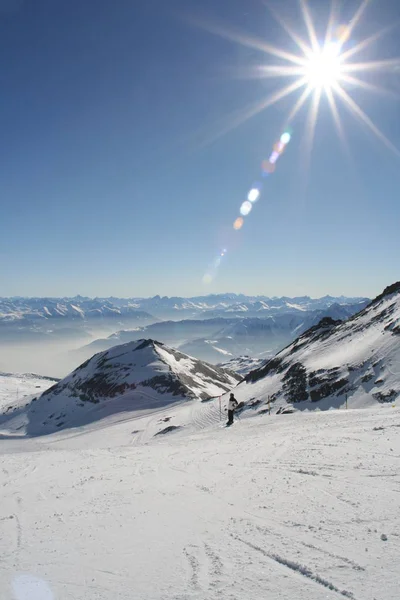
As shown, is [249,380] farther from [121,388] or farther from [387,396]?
[121,388]

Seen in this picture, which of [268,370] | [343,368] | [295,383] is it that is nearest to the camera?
[343,368]

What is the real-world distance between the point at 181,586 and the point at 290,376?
172 ft

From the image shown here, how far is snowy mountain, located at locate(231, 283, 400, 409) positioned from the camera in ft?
130

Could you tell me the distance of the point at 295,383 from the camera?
5103cm

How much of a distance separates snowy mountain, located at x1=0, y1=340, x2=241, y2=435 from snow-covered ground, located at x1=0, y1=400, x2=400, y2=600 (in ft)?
248

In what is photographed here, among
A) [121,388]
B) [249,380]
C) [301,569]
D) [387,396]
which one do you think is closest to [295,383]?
[387,396]

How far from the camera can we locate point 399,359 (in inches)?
1610

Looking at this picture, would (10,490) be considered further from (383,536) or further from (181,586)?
(383,536)

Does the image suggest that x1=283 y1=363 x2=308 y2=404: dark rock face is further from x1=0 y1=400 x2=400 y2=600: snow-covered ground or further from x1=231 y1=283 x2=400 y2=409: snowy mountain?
x1=0 y1=400 x2=400 y2=600: snow-covered ground

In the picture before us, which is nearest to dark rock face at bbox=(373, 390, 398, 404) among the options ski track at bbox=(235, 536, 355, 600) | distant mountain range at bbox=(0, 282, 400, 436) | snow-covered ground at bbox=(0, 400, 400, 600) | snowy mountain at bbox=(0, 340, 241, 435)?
distant mountain range at bbox=(0, 282, 400, 436)

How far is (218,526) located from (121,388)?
94007 millimetres

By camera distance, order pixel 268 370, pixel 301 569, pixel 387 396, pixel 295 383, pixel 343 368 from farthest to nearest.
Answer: pixel 268 370 < pixel 295 383 < pixel 343 368 < pixel 387 396 < pixel 301 569

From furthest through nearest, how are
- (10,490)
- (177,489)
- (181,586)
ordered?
(10,490)
(177,489)
(181,586)

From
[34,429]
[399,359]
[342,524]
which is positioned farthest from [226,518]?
[34,429]
